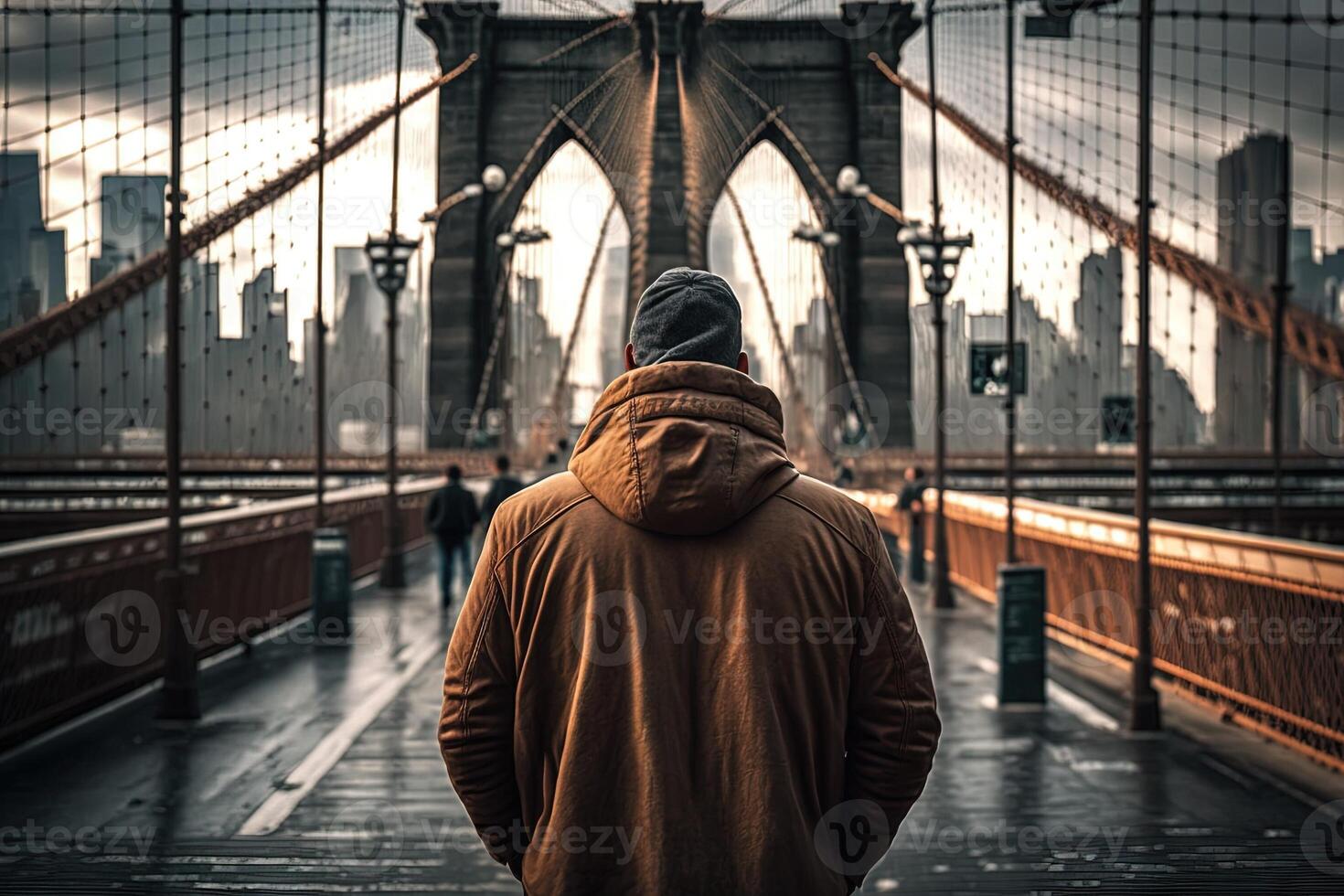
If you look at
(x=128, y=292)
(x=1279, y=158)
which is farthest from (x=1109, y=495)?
(x=128, y=292)

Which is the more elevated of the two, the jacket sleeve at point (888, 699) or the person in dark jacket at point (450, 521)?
the jacket sleeve at point (888, 699)

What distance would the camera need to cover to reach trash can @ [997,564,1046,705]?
368 inches

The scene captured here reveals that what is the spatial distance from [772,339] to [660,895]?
38.7 m

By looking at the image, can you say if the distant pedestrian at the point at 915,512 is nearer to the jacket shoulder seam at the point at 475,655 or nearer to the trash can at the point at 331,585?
the trash can at the point at 331,585

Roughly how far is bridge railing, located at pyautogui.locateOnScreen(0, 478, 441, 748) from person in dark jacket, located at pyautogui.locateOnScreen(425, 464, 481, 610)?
56.8 inches

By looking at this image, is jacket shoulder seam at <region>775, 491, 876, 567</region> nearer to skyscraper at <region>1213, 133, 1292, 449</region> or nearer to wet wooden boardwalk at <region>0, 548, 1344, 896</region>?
wet wooden boardwalk at <region>0, 548, 1344, 896</region>

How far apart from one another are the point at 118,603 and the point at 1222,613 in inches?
268

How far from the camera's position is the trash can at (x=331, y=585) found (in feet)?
40.9

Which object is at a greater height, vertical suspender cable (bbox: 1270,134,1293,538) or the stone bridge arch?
the stone bridge arch

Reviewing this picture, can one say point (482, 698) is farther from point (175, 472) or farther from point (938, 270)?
point (938, 270)
